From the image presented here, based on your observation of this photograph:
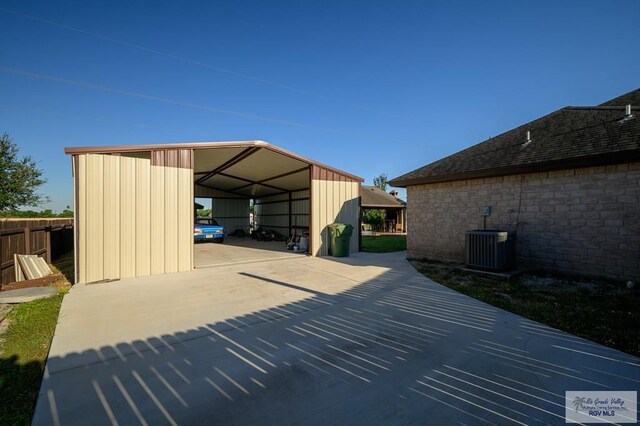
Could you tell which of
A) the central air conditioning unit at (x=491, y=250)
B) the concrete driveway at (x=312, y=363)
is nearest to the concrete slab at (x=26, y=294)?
the concrete driveway at (x=312, y=363)

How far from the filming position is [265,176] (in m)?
15.5

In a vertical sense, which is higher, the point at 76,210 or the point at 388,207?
the point at 388,207

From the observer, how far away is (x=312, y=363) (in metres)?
2.94

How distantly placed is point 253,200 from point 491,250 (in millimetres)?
20815

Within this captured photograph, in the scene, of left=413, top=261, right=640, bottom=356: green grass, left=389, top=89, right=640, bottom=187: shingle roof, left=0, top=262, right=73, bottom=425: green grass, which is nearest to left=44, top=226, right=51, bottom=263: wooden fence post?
left=0, top=262, right=73, bottom=425: green grass

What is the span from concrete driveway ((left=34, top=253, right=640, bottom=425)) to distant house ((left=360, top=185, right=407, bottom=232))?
16439 mm

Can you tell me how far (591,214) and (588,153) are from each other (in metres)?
1.44

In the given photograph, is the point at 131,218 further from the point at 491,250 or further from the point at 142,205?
the point at 491,250

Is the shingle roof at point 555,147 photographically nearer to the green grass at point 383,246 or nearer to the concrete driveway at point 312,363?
the green grass at point 383,246

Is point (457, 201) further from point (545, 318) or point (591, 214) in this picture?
point (545, 318)

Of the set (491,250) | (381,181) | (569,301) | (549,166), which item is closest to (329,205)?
(491,250)

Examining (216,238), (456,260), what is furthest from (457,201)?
(216,238)

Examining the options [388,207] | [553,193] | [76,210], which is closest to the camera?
[76,210]

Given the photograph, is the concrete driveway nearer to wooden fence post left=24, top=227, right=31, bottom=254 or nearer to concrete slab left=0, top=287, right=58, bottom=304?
concrete slab left=0, top=287, right=58, bottom=304
